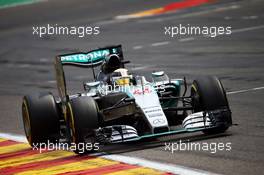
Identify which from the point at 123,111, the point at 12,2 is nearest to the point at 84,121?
the point at 123,111

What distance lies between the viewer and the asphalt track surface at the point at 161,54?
1285 centimetres

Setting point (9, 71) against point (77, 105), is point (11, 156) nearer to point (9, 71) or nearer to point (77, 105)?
point (77, 105)

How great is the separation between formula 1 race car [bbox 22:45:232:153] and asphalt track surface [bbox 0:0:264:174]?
0.92ft

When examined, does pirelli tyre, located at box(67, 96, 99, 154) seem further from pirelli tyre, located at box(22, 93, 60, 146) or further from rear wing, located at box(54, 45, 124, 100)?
rear wing, located at box(54, 45, 124, 100)

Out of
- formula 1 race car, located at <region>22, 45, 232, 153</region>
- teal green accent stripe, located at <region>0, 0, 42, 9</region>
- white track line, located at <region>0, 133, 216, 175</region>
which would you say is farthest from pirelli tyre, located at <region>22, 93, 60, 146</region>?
teal green accent stripe, located at <region>0, 0, 42, 9</region>

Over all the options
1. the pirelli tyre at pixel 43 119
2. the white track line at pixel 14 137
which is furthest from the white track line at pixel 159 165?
the white track line at pixel 14 137

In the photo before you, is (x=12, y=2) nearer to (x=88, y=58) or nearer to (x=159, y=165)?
(x=88, y=58)

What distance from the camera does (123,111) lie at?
43.6 feet

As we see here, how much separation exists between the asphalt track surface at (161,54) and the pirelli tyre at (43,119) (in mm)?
960

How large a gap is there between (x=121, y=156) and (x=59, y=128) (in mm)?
1289

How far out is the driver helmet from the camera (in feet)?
46.9

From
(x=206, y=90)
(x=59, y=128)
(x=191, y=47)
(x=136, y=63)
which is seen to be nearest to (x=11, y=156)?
(x=59, y=128)

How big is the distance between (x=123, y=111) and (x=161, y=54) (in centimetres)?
1278

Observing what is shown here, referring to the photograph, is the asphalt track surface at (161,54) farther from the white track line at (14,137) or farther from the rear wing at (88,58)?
the rear wing at (88,58)
